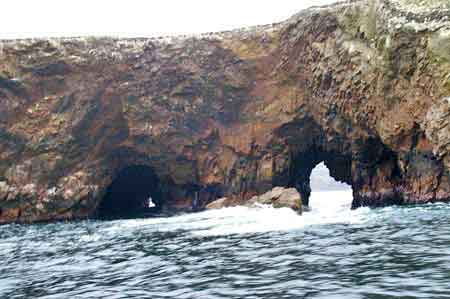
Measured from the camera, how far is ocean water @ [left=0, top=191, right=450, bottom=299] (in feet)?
36.2

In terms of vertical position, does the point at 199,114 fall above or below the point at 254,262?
above

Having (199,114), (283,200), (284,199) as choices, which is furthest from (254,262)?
(199,114)

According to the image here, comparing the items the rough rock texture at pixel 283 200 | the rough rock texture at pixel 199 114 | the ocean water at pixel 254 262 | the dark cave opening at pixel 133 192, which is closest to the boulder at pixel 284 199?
the rough rock texture at pixel 283 200

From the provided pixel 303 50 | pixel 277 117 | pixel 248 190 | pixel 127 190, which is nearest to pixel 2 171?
pixel 127 190

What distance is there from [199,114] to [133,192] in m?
15.5

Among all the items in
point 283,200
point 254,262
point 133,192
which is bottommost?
point 254,262

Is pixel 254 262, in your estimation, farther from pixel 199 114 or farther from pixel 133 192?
pixel 133 192

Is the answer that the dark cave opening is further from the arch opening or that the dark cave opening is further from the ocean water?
the ocean water

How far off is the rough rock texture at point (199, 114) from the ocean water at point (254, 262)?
16.5m

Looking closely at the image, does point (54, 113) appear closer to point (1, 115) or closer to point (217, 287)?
point (1, 115)

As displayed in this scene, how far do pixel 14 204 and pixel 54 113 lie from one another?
30.0ft

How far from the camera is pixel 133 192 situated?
189 ft

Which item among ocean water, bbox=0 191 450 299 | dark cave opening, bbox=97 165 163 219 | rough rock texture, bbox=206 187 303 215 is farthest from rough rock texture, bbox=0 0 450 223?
ocean water, bbox=0 191 450 299

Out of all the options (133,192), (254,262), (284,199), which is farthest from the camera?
(133,192)
